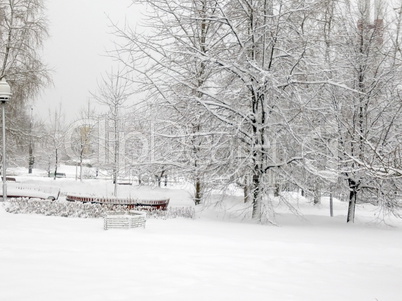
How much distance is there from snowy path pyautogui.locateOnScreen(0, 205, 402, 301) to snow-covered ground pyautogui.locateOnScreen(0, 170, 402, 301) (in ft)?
0.05

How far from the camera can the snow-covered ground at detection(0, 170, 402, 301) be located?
4.76 meters

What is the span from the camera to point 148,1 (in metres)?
12.0

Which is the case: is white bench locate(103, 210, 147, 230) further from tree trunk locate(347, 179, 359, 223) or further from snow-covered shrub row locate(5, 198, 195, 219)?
tree trunk locate(347, 179, 359, 223)

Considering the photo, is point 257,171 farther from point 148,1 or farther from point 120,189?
point 120,189

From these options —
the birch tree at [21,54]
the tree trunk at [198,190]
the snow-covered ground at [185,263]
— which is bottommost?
the snow-covered ground at [185,263]

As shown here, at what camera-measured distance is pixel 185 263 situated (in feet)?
20.5

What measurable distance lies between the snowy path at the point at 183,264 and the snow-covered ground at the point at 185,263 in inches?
0.6

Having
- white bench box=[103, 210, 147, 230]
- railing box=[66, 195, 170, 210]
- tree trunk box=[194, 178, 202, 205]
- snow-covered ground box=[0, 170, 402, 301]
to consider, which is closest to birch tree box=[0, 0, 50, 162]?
railing box=[66, 195, 170, 210]

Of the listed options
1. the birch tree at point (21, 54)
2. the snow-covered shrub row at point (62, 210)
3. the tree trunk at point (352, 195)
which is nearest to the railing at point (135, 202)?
the snow-covered shrub row at point (62, 210)

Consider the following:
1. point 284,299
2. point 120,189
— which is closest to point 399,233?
point 284,299

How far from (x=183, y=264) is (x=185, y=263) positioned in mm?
81

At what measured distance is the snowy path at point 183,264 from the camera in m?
4.75

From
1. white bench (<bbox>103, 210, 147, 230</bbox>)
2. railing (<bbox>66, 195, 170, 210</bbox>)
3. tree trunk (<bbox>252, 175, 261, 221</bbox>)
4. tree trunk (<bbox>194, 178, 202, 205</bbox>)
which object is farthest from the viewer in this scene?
railing (<bbox>66, 195, 170, 210</bbox>)

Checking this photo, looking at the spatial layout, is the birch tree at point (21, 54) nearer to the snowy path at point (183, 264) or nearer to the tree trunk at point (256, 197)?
the snowy path at point (183, 264)
